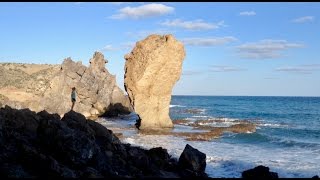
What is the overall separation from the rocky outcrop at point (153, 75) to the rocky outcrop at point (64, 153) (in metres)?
21.6

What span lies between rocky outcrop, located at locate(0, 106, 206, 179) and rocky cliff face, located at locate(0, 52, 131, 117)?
113 feet

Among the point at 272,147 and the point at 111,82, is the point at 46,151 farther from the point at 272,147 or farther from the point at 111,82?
the point at 111,82

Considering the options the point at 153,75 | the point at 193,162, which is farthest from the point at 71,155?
the point at 153,75

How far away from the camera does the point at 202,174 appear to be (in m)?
21.2

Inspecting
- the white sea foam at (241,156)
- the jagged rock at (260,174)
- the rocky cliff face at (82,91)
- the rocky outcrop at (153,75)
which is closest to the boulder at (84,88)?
the rocky cliff face at (82,91)

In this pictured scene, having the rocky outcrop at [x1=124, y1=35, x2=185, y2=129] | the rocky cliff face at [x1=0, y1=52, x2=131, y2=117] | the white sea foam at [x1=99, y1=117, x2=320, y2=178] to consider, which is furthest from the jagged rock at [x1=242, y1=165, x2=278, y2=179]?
the rocky cliff face at [x1=0, y1=52, x2=131, y2=117]

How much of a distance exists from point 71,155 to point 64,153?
34cm

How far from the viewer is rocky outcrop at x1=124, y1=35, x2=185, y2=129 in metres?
43.3

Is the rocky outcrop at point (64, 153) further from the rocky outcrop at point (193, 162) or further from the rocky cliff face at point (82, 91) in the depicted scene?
the rocky cliff face at point (82, 91)

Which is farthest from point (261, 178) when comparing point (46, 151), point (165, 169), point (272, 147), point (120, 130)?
point (120, 130)

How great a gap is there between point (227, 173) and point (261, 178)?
3.86m

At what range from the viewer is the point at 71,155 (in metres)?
17.0

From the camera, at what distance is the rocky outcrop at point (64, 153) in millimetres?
15617

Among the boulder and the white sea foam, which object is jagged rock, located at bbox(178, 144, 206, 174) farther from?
the boulder
